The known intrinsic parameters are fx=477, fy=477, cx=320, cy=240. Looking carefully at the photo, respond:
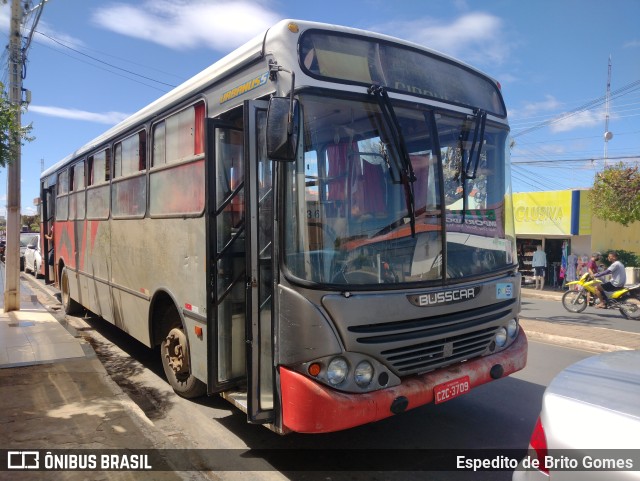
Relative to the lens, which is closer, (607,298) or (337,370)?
(337,370)

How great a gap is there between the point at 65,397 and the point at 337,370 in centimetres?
345

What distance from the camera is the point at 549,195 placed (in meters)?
18.6

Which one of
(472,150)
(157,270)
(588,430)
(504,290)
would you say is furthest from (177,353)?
(588,430)

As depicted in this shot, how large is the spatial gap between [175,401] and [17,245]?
7.17 m

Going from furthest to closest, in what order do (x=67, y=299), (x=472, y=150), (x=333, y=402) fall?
(x=67, y=299) < (x=472, y=150) < (x=333, y=402)

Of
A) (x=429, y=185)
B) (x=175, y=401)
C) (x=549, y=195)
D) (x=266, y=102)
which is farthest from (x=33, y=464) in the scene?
(x=549, y=195)

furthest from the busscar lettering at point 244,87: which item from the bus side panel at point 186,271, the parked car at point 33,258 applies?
the parked car at point 33,258

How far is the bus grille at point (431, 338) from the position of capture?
3.30 metres

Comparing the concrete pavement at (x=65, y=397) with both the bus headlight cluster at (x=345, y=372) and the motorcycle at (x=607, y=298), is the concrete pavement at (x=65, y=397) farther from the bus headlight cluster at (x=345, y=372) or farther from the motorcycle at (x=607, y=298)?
the motorcycle at (x=607, y=298)

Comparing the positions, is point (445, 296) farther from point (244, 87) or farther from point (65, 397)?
point (65, 397)

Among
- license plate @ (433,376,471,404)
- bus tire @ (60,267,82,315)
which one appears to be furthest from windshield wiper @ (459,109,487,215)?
bus tire @ (60,267,82,315)

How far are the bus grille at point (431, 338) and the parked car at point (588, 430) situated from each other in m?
1.09

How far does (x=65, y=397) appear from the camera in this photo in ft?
16.5

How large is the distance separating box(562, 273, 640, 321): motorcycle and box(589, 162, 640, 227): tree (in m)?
4.91
